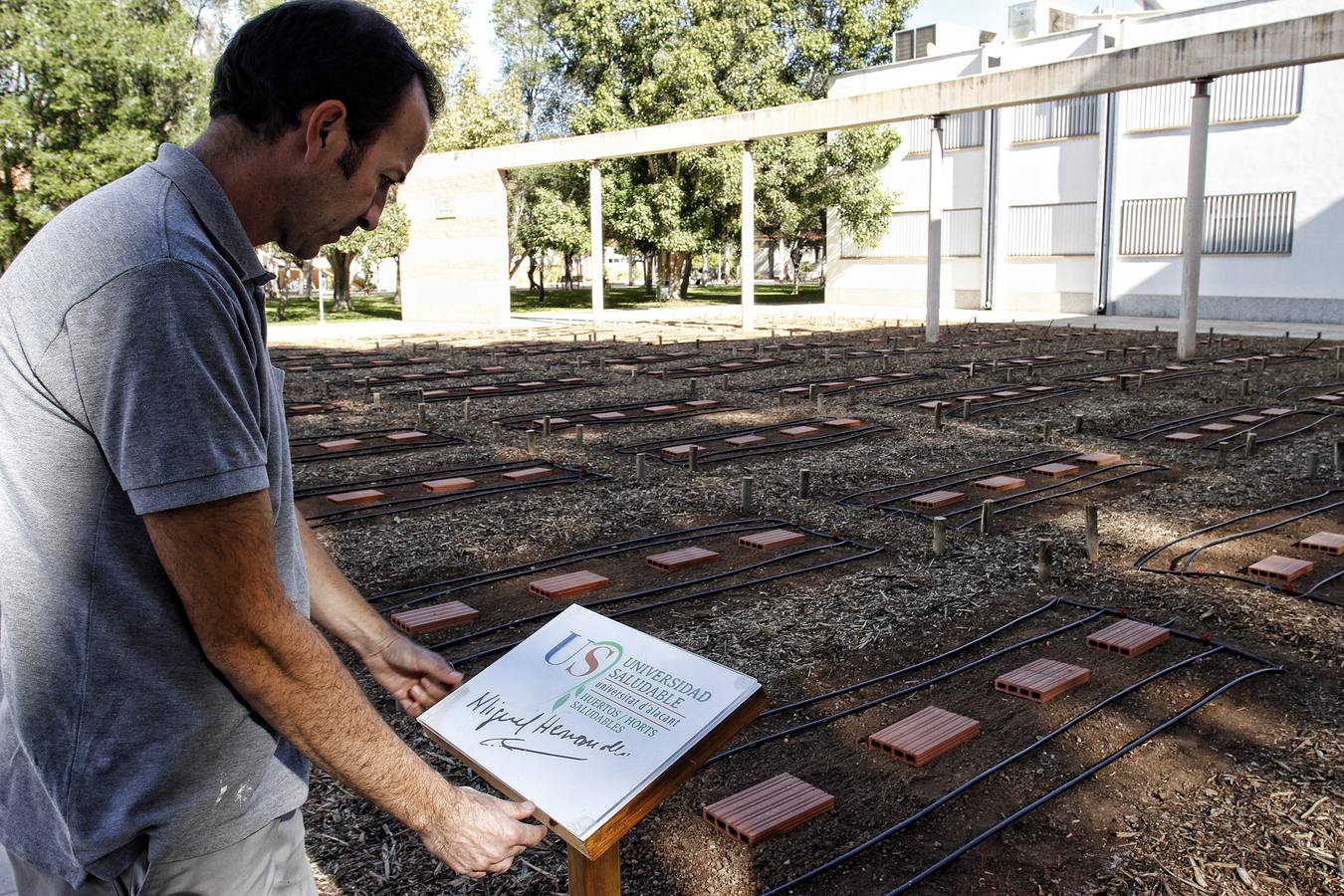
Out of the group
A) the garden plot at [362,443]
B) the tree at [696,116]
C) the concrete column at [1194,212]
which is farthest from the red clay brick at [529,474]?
the tree at [696,116]

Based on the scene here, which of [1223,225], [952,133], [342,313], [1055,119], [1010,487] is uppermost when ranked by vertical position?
[952,133]

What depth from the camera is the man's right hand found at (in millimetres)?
1556

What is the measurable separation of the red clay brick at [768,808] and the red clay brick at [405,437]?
7.14 m

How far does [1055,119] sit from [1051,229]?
2945 mm

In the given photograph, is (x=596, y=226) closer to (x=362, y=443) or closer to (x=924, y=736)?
(x=362, y=443)

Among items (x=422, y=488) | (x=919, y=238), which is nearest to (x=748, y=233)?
(x=919, y=238)

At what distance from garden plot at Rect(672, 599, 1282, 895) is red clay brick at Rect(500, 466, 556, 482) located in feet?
13.9

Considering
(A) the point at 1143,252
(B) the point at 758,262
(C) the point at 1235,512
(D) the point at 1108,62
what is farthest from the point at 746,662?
(B) the point at 758,262

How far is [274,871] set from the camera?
159cm

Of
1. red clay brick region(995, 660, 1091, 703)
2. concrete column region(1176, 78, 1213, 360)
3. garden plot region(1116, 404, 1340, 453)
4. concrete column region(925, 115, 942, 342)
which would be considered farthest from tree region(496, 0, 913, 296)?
red clay brick region(995, 660, 1091, 703)

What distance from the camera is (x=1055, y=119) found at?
2788 centimetres

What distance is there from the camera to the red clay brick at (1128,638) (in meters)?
4.69

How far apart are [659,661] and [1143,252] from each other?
27769mm

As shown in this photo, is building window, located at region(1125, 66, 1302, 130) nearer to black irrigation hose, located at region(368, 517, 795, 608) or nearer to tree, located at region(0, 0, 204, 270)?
black irrigation hose, located at region(368, 517, 795, 608)
